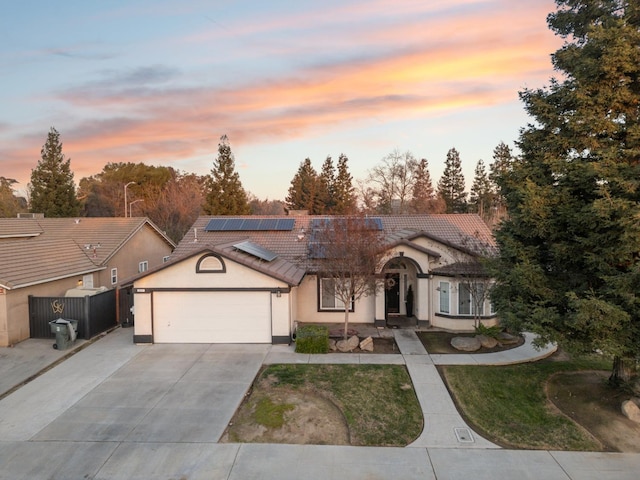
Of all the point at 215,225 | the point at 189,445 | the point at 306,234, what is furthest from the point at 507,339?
the point at 215,225

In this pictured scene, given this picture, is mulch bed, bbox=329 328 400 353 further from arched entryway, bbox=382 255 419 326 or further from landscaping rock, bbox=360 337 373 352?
arched entryway, bbox=382 255 419 326

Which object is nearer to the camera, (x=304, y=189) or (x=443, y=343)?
(x=443, y=343)

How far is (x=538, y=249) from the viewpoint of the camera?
10711 mm

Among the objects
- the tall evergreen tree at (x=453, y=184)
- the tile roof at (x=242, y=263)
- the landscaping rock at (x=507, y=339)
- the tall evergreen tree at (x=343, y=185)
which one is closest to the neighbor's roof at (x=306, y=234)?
the tile roof at (x=242, y=263)

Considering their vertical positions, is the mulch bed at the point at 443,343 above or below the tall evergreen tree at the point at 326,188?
below

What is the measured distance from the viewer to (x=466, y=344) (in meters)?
14.5

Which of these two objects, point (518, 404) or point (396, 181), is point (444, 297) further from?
point (396, 181)

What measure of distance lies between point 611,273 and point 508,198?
301cm

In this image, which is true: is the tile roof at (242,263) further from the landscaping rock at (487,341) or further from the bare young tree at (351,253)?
the landscaping rock at (487,341)

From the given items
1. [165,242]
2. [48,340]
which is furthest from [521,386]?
[165,242]

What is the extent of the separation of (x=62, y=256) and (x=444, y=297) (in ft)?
58.1

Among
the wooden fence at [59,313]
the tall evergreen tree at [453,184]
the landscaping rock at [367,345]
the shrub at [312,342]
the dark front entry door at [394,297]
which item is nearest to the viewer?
the shrub at [312,342]

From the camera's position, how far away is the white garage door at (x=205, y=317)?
15.4 metres

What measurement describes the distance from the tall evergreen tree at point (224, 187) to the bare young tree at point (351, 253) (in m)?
26.2
